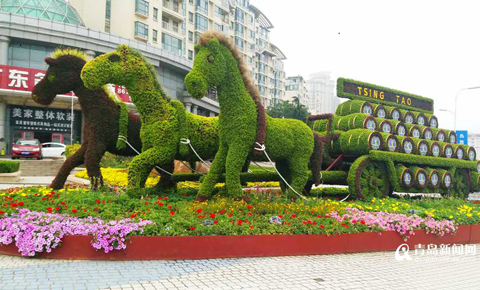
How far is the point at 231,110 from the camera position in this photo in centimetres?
744

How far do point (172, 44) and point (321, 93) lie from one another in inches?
2782

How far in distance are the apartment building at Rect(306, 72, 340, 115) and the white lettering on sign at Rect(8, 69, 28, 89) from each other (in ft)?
260

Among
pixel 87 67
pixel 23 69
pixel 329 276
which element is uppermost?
pixel 23 69

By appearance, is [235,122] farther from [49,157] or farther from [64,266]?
[49,157]

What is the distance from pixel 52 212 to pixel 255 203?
12.3ft

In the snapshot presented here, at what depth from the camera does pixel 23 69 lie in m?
26.0

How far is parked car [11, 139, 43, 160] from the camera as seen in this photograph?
23.9 meters

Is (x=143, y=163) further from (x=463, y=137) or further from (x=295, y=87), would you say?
(x=295, y=87)

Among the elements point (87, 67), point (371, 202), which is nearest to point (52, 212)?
point (87, 67)

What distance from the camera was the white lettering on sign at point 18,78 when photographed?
84.4 ft

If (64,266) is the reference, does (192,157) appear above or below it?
above

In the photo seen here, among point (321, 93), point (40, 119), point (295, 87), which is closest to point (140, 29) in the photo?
point (40, 119)

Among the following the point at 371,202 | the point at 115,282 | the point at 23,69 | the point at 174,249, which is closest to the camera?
the point at 115,282

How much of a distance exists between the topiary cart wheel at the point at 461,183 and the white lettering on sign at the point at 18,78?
26819 millimetres
